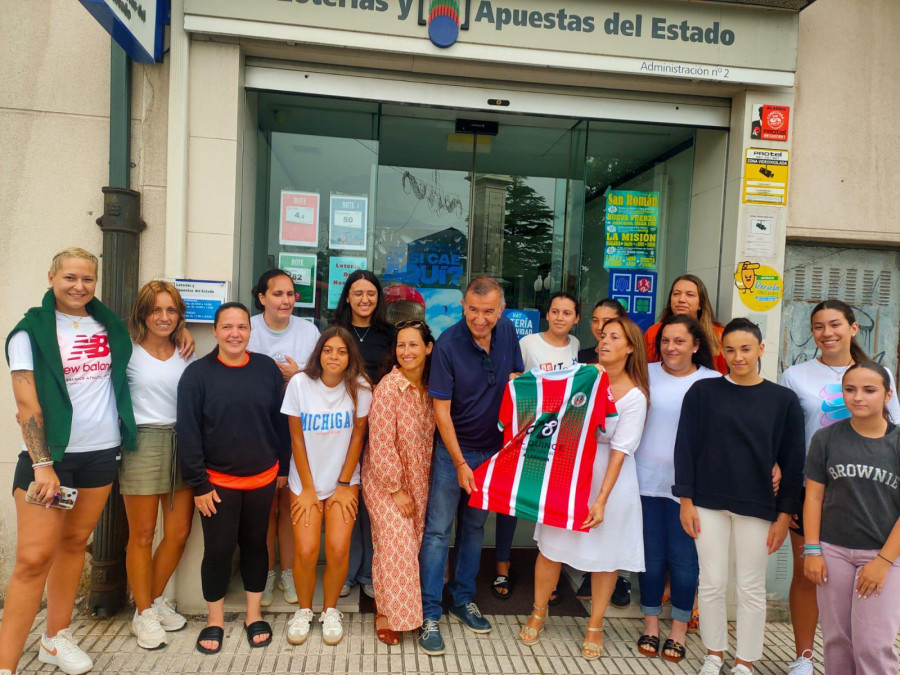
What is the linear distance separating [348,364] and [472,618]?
70.3 inches

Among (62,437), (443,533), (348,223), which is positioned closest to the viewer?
(62,437)

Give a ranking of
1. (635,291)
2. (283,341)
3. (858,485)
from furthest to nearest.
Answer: (635,291), (283,341), (858,485)

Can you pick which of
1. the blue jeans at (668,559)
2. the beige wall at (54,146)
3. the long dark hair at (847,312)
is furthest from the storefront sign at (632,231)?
the beige wall at (54,146)

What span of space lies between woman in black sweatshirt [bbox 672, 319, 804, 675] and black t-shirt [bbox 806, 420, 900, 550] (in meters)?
0.21

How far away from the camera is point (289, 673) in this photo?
10.3 ft

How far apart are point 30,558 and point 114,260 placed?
1.82 meters

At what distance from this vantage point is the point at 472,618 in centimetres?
361

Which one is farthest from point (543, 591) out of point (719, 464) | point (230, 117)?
point (230, 117)

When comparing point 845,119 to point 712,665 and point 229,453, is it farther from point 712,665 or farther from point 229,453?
point 229,453

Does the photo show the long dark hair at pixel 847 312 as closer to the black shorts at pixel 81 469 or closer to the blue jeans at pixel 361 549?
the blue jeans at pixel 361 549

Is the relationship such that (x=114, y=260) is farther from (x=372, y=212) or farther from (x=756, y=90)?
(x=756, y=90)

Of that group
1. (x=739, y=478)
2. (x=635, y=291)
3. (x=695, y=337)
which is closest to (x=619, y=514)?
(x=739, y=478)

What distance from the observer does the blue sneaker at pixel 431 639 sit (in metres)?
3.32

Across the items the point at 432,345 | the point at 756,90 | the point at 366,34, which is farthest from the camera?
the point at 756,90
